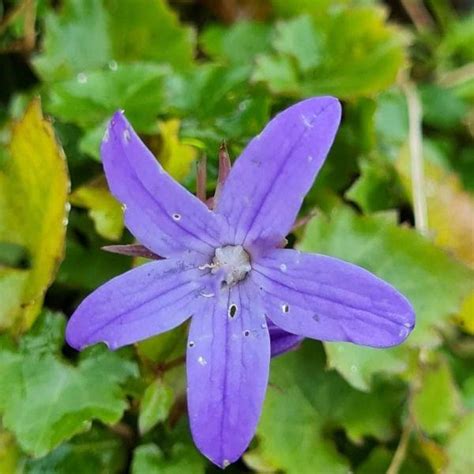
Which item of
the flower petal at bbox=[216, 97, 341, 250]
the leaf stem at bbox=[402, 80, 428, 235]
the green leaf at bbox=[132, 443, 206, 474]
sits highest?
the flower petal at bbox=[216, 97, 341, 250]

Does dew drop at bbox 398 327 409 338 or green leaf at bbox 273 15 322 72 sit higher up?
dew drop at bbox 398 327 409 338

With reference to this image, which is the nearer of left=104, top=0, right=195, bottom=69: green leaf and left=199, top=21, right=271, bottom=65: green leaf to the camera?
left=104, top=0, right=195, bottom=69: green leaf

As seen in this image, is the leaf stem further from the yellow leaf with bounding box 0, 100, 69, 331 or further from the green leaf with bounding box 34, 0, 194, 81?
the yellow leaf with bounding box 0, 100, 69, 331

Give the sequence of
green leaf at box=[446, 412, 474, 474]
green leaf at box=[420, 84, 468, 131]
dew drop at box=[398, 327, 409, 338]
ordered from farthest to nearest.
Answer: green leaf at box=[420, 84, 468, 131], green leaf at box=[446, 412, 474, 474], dew drop at box=[398, 327, 409, 338]

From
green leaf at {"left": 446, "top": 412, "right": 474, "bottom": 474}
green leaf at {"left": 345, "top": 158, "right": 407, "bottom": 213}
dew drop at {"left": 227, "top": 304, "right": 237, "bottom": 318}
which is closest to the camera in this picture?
dew drop at {"left": 227, "top": 304, "right": 237, "bottom": 318}

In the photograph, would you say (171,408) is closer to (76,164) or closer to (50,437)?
(50,437)

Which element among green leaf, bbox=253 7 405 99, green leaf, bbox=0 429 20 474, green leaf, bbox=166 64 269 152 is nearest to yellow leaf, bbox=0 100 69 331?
green leaf, bbox=0 429 20 474

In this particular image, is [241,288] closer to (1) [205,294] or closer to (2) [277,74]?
(1) [205,294]

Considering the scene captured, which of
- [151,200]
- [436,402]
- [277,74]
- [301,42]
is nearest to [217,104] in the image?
[277,74]
